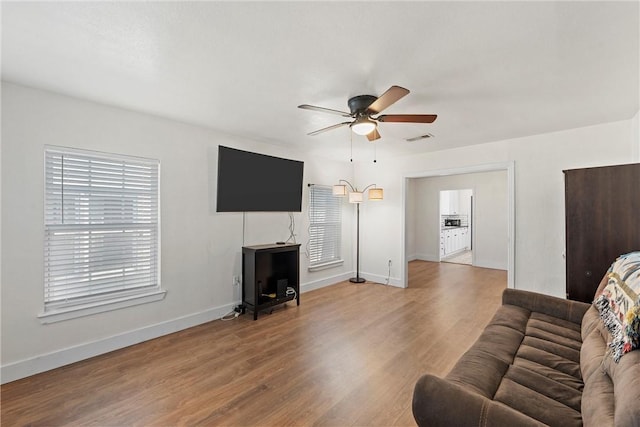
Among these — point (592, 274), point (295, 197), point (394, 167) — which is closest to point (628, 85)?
point (592, 274)

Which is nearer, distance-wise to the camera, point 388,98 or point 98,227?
point 388,98

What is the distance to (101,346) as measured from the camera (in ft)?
8.93

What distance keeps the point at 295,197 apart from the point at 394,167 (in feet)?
6.84

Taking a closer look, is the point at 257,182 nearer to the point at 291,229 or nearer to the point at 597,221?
the point at 291,229

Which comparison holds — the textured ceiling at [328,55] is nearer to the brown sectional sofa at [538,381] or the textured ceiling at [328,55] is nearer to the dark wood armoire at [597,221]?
the dark wood armoire at [597,221]

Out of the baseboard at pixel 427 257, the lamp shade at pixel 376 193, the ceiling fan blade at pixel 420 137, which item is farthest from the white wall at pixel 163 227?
the baseboard at pixel 427 257

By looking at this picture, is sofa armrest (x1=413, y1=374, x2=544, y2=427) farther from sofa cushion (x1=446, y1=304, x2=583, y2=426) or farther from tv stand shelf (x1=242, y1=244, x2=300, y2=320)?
tv stand shelf (x1=242, y1=244, x2=300, y2=320)

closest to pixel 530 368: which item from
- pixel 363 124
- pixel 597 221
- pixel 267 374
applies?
pixel 597 221

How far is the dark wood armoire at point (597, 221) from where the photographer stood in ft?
7.84

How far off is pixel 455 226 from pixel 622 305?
846 cm

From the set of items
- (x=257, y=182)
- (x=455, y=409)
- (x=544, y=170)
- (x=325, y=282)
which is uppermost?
(x=544, y=170)

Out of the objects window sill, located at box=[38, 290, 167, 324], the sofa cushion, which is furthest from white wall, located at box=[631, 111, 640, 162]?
window sill, located at box=[38, 290, 167, 324]

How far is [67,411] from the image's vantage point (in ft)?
6.40

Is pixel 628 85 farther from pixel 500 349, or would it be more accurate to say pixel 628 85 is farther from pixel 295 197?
pixel 295 197
